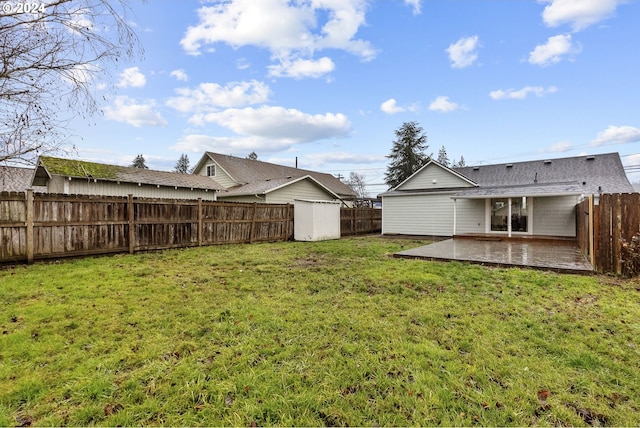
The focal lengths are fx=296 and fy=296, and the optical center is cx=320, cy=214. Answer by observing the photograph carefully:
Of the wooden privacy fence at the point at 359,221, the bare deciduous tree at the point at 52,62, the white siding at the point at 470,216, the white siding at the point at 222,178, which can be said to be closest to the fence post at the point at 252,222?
the wooden privacy fence at the point at 359,221

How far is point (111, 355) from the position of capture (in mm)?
2689

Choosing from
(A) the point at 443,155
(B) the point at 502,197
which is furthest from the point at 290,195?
(A) the point at 443,155

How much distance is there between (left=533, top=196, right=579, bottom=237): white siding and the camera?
1183cm

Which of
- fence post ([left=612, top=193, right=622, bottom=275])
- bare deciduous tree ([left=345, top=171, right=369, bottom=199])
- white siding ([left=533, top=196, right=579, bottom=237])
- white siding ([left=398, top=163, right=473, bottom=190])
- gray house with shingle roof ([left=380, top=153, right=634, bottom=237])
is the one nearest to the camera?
fence post ([left=612, top=193, right=622, bottom=275])

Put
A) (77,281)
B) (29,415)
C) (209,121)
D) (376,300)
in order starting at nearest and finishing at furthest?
(29,415), (376,300), (77,281), (209,121)

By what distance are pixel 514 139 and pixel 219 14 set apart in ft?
59.1

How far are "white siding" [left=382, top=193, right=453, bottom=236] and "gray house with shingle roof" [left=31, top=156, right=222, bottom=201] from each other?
10199 mm

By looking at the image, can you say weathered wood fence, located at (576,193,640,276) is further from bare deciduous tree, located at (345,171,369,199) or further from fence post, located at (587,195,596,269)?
bare deciduous tree, located at (345,171,369,199)

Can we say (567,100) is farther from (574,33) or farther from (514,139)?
(514,139)

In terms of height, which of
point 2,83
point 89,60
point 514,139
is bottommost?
point 2,83

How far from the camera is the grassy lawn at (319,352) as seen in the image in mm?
Answer: 1994

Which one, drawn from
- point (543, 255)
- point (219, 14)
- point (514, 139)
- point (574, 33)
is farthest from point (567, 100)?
point (219, 14)

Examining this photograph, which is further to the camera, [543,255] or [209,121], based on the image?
[209,121]

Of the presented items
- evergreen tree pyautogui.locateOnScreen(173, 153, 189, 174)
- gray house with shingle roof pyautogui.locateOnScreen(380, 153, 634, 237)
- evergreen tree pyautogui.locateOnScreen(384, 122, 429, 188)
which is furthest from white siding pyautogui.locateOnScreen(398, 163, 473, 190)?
evergreen tree pyautogui.locateOnScreen(173, 153, 189, 174)
